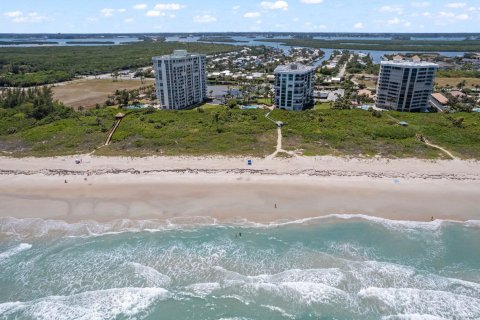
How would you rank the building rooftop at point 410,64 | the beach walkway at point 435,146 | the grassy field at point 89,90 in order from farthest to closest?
the grassy field at point 89,90, the building rooftop at point 410,64, the beach walkway at point 435,146

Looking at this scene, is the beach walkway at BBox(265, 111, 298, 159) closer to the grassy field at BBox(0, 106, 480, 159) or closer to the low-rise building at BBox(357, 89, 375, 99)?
the grassy field at BBox(0, 106, 480, 159)

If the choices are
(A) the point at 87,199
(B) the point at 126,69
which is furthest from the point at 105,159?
(B) the point at 126,69

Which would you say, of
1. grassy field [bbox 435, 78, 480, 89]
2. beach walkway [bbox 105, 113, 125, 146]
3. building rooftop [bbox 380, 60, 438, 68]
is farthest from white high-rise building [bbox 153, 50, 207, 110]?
grassy field [bbox 435, 78, 480, 89]

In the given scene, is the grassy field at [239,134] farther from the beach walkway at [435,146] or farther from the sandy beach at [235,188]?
the sandy beach at [235,188]

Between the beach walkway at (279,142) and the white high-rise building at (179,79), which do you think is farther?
the white high-rise building at (179,79)

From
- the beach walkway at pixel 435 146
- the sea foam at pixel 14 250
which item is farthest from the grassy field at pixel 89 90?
the beach walkway at pixel 435 146

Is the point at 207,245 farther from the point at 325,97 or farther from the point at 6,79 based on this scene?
the point at 6,79

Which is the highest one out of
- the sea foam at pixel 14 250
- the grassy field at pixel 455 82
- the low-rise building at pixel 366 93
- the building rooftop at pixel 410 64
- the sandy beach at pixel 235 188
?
the building rooftop at pixel 410 64
